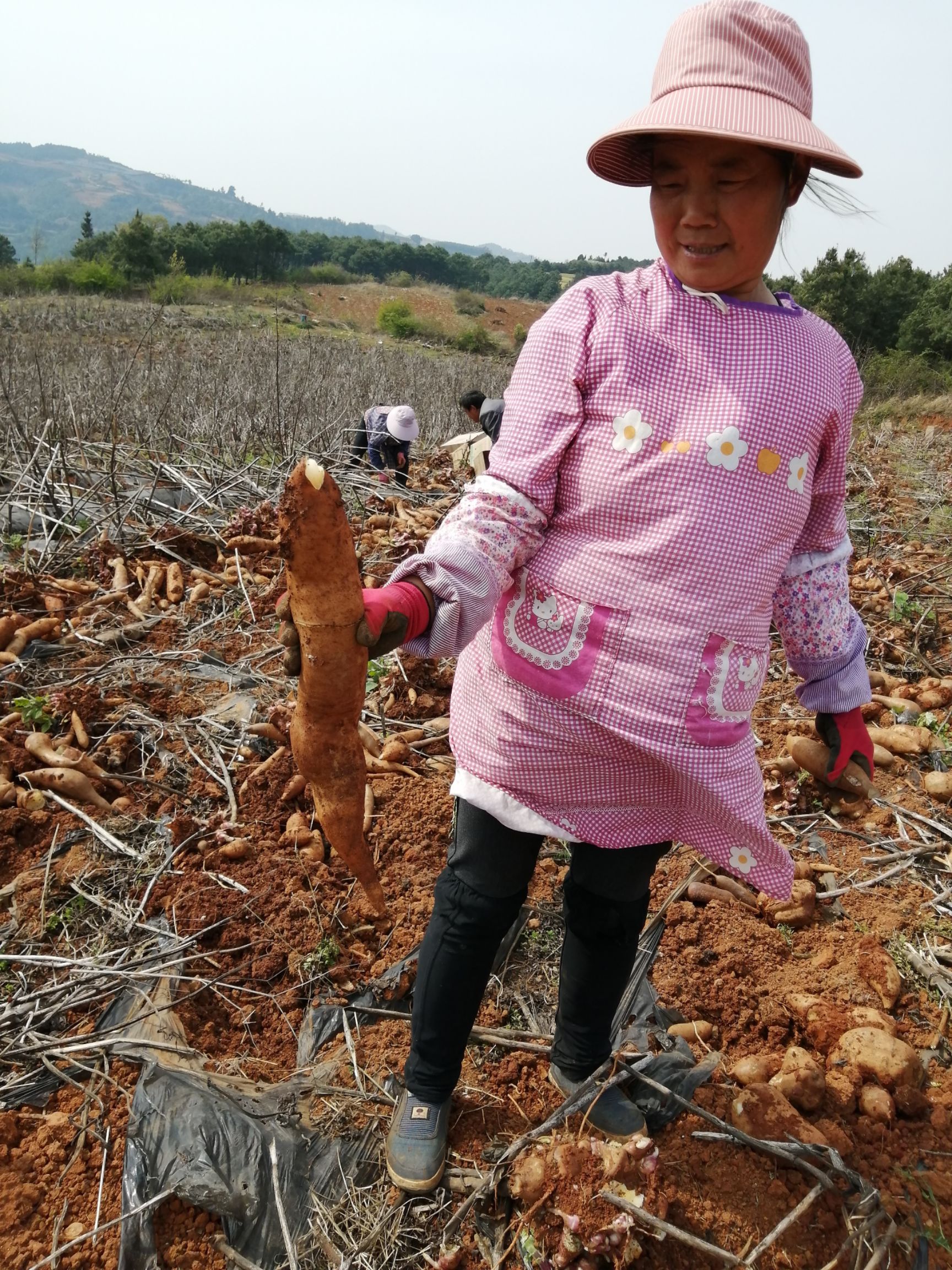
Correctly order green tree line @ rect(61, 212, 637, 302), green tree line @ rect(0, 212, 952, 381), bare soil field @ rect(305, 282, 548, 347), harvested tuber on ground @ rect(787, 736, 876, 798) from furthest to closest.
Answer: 1. bare soil field @ rect(305, 282, 548, 347)
2. green tree line @ rect(61, 212, 637, 302)
3. green tree line @ rect(0, 212, 952, 381)
4. harvested tuber on ground @ rect(787, 736, 876, 798)

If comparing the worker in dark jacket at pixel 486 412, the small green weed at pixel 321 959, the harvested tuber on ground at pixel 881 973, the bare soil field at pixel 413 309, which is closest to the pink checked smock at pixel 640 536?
the small green weed at pixel 321 959

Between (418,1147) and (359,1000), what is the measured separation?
43 centimetres

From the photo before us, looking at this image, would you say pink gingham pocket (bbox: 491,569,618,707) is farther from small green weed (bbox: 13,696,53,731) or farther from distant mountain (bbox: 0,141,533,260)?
distant mountain (bbox: 0,141,533,260)

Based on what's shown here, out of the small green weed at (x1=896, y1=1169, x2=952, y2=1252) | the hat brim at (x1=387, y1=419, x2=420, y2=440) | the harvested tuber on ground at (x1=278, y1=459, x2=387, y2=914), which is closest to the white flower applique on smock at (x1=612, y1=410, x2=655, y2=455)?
the harvested tuber on ground at (x1=278, y1=459, x2=387, y2=914)

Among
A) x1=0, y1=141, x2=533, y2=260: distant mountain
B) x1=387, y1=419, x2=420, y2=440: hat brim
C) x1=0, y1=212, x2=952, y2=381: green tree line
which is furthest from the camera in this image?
x1=0, y1=141, x2=533, y2=260: distant mountain

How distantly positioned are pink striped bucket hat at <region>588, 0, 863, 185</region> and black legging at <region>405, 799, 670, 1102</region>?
96 cm

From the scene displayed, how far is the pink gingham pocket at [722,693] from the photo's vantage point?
3.37ft

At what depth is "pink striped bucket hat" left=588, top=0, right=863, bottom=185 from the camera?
3.08ft

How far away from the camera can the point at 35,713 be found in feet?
8.04

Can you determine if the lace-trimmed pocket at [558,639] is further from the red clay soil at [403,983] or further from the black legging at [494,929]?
the red clay soil at [403,983]

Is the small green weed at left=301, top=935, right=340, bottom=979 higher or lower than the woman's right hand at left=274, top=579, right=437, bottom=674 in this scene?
lower

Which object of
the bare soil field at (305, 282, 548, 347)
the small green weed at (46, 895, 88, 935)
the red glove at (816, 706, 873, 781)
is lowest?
the small green weed at (46, 895, 88, 935)

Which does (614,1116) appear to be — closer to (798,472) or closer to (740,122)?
(798,472)

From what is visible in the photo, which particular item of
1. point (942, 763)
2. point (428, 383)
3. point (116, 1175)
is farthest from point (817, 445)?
point (428, 383)
